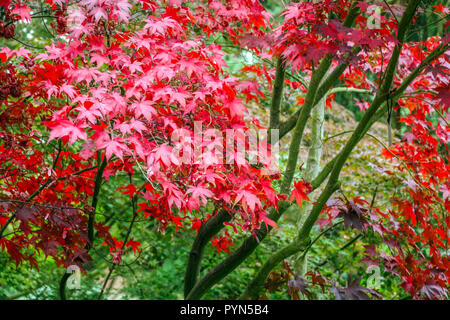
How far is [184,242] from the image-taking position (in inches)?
167

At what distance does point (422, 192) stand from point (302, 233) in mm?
1018

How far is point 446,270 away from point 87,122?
236cm

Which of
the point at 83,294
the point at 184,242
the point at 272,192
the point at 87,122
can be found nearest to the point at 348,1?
the point at 272,192

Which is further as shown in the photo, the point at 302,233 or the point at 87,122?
the point at 302,233

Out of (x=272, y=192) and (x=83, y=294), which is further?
(x=83, y=294)

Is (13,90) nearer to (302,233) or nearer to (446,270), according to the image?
(302,233)

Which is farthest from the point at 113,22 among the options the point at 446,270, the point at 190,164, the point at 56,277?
the point at 56,277

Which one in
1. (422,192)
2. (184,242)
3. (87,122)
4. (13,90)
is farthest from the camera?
(184,242)
